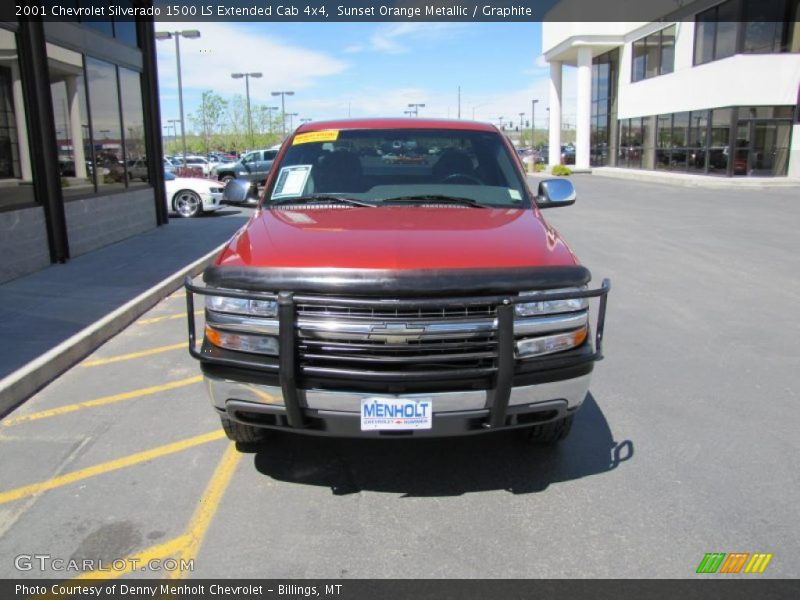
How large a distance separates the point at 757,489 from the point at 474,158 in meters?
2.77

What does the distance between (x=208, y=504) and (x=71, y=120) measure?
9.37 m

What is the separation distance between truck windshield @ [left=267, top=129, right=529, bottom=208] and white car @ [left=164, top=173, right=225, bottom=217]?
44.6ft

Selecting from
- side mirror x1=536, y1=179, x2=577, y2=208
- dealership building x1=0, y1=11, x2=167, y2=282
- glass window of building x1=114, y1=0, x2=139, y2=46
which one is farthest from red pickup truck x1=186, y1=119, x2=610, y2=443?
glass window of building x1=114, y1=0, x2=139, y2=46

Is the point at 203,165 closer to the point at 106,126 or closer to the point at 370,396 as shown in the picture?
the point at 106,126

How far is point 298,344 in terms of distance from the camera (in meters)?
3.09

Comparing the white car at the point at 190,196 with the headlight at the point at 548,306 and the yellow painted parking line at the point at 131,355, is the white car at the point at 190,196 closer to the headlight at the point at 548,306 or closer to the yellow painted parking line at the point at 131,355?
the yellow painted parking line at the point at 131,355

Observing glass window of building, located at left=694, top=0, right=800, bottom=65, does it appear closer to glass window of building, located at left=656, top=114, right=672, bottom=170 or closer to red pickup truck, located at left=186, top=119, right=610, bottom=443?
glass window of building, located at left=656, top=114, right=672, bottom=170

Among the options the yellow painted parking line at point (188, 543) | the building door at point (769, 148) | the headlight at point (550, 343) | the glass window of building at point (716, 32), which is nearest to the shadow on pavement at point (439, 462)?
the yellow painted parking line at point (188, 543)

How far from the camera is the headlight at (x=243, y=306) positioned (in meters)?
3.14

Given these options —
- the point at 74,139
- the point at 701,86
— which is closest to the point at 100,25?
the point at 74,139

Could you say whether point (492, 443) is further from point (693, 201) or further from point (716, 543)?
point (693, 201)

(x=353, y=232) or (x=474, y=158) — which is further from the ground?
(x=474, y=158)

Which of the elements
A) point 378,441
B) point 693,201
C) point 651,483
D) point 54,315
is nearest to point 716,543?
point 651,483

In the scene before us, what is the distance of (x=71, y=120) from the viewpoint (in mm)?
10805
